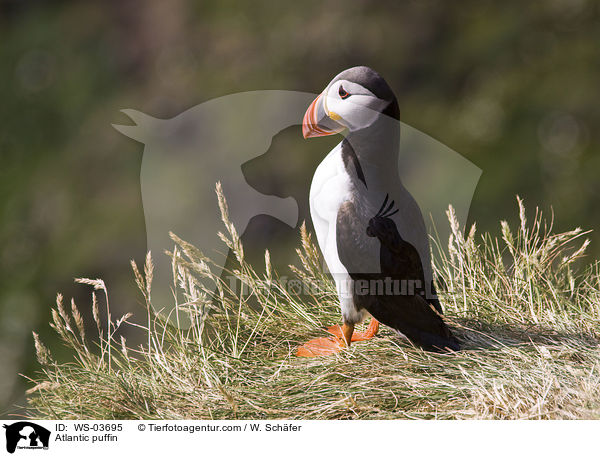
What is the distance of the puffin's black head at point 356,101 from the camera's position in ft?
7.60

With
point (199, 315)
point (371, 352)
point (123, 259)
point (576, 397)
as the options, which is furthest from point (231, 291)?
point (123, 259)

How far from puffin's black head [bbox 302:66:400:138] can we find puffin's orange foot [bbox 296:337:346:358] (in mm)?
875

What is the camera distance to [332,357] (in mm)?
2502

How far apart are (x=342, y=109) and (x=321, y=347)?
0.97 meters

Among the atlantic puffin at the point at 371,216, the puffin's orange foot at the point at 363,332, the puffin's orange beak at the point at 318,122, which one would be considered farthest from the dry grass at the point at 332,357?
the puffin's orange beak at the point at 318,122

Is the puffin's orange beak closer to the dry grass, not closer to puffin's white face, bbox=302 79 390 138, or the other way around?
puffin's white face, bbox=302 79 390 138

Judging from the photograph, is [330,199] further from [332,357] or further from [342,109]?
[332,357]

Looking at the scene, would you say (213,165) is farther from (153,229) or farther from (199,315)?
(199,315)

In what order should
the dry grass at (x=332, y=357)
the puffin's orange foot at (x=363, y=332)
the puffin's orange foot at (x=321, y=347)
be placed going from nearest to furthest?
the dry grass at (x=332, y=357), the puffin's orange foot at (x=321, y=347), the puffin's orange foot at (x=363, y=332)

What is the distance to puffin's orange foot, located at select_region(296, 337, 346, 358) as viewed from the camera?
8.43 ft

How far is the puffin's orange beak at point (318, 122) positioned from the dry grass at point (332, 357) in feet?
1.51
